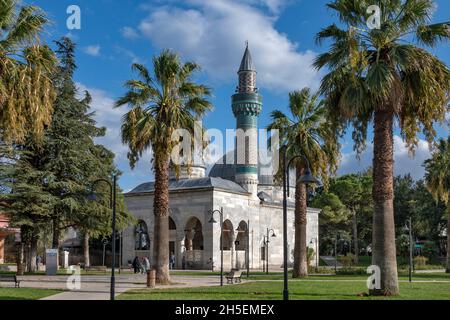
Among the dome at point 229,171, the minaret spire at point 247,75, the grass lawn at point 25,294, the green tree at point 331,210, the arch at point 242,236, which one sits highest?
the minaret spire at point 247,75

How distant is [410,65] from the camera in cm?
2119

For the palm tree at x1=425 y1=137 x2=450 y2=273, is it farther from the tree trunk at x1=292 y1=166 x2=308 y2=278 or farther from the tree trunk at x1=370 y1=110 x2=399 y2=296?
the tree trunk at x1=370 y1=110 x2=399 y2=296

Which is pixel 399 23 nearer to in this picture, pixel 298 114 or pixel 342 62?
pixel 342 62

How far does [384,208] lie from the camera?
21625 mm

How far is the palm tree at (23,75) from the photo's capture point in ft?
69.5

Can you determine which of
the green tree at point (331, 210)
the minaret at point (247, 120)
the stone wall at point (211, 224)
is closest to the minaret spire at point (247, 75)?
the minaret at point (247, 120)

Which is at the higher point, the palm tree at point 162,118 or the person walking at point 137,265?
the palm tree at point 162,118

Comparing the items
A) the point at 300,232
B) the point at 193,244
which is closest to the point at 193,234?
the point at 193,244

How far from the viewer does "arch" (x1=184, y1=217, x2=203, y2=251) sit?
2367 inches

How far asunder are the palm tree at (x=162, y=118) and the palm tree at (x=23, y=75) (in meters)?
6.13

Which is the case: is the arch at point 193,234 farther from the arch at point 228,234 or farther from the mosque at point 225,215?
the arch at point 228,234

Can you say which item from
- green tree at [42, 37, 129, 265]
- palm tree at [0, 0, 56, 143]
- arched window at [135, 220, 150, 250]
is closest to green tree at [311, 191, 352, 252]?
arched window at [135, 220, 150, 250]
